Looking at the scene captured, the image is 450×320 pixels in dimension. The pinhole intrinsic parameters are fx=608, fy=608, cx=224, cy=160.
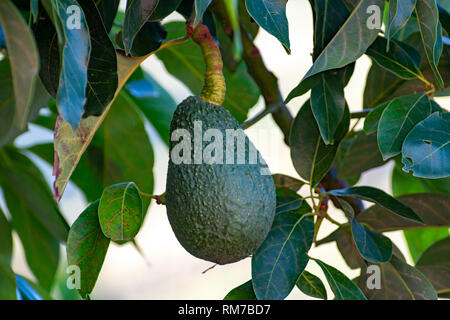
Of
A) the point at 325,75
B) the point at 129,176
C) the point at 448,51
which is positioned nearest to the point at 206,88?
the point at 325,75

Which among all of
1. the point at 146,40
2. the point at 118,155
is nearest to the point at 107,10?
the point at 146,40

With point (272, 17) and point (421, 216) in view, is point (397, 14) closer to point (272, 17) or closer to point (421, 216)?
point (272, 17)

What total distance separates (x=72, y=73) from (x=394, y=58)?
14.3 inches

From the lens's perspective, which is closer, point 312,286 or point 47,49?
point 47,49

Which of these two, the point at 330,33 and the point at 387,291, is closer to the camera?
the point at 330,33

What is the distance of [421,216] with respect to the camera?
770 millimetres

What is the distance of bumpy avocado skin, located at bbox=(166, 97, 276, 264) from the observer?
20.4 inches

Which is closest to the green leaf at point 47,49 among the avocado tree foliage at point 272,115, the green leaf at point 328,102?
the avocado tree foliage at point 272,115

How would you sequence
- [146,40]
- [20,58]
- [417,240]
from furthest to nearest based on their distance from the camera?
1. [417,240]
2. [146,40]
3. [20,58]

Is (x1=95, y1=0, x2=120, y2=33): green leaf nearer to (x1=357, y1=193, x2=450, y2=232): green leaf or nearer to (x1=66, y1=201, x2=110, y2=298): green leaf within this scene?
(x1=66, y1=201, x2=110, y2=298): green leaf

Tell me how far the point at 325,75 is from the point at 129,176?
449 mm

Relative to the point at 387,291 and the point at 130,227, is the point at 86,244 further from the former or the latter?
the point at 387,291

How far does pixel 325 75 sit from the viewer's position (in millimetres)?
593

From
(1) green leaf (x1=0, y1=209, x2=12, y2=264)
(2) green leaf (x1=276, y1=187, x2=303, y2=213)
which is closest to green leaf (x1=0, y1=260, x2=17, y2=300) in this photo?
(1) green leaf (x1=0, y1=209, x2=12, y2=264)
